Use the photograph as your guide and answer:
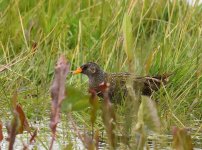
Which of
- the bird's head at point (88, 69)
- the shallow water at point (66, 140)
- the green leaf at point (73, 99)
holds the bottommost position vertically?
the shallow water at point (66, 140)

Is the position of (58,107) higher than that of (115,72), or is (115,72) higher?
(115,72)

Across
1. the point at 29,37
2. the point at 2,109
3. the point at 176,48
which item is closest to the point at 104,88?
the point at 2,109

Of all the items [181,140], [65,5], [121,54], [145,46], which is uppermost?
[65,5]

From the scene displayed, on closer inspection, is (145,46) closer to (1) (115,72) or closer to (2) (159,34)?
(1) (115,72)

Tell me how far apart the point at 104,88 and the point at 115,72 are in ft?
10.8

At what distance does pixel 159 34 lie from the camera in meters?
6.57

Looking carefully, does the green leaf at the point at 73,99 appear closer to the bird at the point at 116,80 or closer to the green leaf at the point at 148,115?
the green leaf at the point at 148,115

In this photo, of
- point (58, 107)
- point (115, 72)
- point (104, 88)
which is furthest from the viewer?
point (115, 72)

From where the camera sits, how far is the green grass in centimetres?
507

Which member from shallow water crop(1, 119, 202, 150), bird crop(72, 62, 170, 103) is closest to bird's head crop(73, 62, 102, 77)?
bird crop(72, 62, 170, 103)

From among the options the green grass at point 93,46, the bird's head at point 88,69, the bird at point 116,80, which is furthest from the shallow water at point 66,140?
the bird's head at point 88,69

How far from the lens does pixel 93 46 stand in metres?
6.20

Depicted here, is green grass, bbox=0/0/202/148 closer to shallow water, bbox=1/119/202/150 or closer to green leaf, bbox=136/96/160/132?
shallow water, bbox=1/119/202/150

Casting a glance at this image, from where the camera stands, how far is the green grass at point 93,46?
5070 mm
